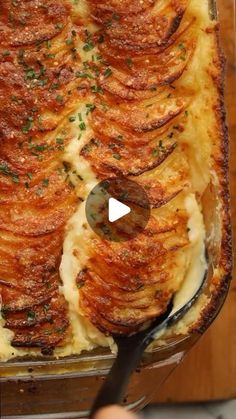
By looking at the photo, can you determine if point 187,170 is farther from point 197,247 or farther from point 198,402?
point 198,402

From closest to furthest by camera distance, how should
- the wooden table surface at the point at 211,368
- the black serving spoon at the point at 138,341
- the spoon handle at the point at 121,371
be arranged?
the spoon handle at the point at 121,371
the black serving spoon at the point at 138,341
the wooden table surface at the point at 211,368

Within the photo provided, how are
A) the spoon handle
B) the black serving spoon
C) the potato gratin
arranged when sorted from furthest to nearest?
the potato gratin → the black serving spoon → the spoon handle
